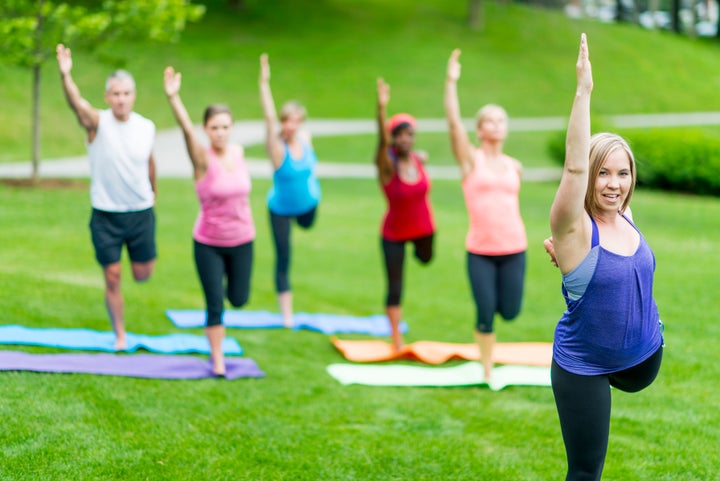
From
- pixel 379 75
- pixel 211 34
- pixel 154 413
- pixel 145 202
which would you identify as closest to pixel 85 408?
pixel 154 413

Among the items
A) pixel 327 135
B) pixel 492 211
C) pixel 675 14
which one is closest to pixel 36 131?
pixel 492 211

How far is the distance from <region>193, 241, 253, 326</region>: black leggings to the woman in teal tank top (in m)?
2.08

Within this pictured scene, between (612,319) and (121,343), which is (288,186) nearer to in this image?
(121,343)

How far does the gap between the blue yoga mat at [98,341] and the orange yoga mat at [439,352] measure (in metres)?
1.16

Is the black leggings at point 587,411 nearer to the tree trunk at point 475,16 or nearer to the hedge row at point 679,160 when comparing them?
the hedge row at point 679,160

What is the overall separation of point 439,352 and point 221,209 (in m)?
2.71

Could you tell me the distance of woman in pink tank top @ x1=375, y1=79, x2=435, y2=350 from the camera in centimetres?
876

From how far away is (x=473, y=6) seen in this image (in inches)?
1788

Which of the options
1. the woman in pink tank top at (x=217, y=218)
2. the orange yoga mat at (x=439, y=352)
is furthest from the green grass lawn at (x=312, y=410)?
the woman in pink tank top at (x=217, y=218)

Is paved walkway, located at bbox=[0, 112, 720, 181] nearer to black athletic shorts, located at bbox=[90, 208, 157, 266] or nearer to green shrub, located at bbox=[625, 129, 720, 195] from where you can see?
green shrub, located at bbox=[625, 129, 720, 195]

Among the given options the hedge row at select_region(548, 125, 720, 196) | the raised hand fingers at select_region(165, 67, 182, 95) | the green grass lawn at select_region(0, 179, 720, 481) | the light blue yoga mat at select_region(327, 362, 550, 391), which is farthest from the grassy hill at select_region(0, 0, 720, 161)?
the light blue yoga mat at select_region(327, 362, 550, 391)

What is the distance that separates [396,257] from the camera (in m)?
8.98

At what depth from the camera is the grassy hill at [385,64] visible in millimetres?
33844

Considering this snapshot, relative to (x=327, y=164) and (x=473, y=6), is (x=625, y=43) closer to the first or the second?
(x=473, y=6)
